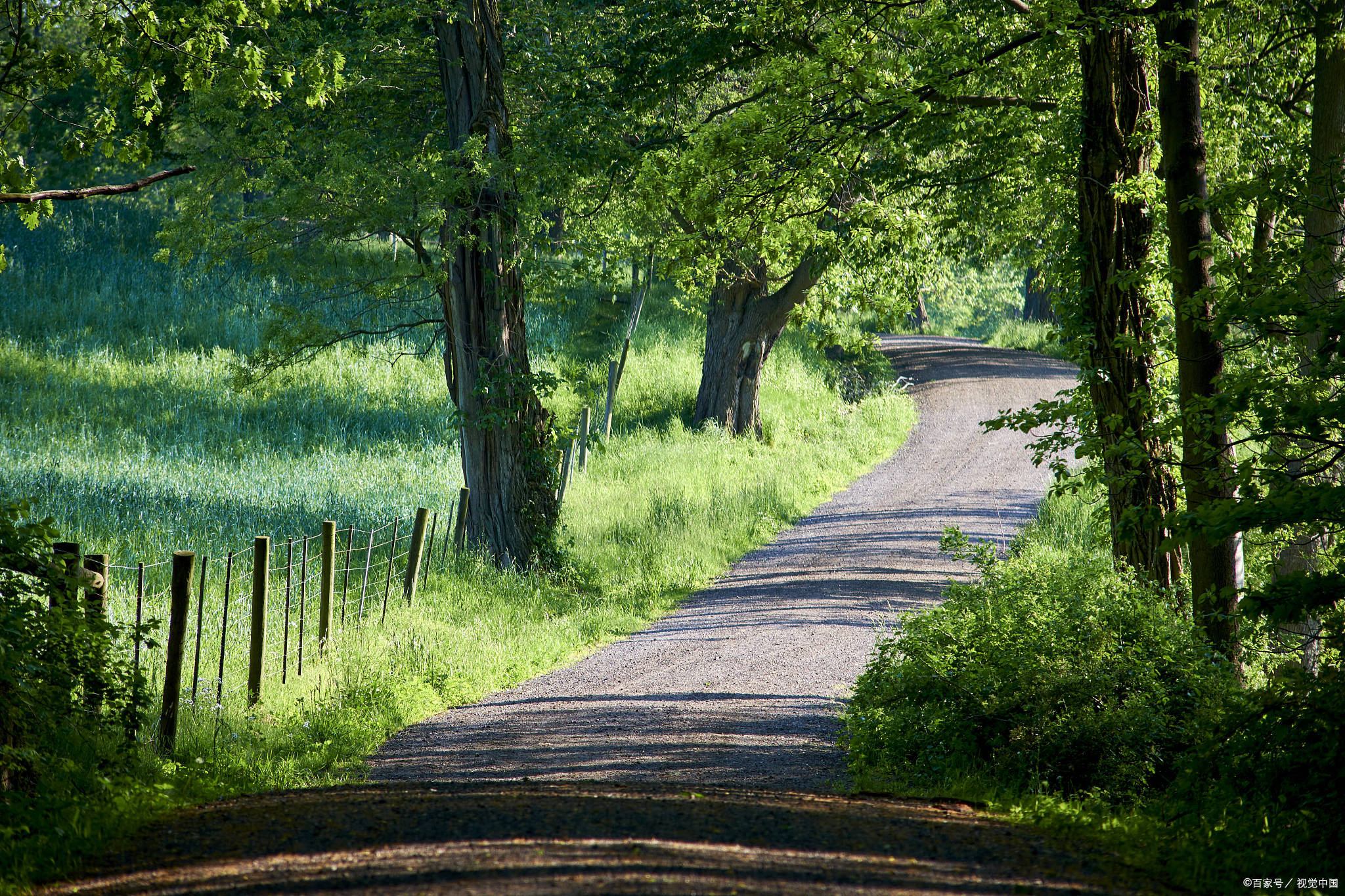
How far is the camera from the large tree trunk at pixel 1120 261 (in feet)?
28.6

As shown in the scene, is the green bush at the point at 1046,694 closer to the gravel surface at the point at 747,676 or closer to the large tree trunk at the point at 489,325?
the gravel surface at the point at 747,676

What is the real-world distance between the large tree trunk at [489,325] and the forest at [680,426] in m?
0.07

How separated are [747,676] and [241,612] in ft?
15.9

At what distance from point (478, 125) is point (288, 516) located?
20.3ft

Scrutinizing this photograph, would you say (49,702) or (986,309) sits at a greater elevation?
(986,309)

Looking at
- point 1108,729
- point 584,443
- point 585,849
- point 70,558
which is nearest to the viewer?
point 585,849

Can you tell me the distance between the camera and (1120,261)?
349 inches

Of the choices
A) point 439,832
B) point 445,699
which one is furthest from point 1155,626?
point 445,699

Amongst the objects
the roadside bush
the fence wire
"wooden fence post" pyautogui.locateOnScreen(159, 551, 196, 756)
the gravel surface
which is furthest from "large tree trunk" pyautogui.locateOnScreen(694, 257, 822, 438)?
the roadside bush

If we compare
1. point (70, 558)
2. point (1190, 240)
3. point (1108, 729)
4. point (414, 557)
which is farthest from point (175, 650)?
point (1190, 240)

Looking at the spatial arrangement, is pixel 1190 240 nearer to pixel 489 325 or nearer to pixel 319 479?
pixel 489 325

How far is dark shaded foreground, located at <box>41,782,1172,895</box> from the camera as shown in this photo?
3920 mm

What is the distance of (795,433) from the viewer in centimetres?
2572

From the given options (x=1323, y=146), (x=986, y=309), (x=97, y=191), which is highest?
(x=986, y=309)
